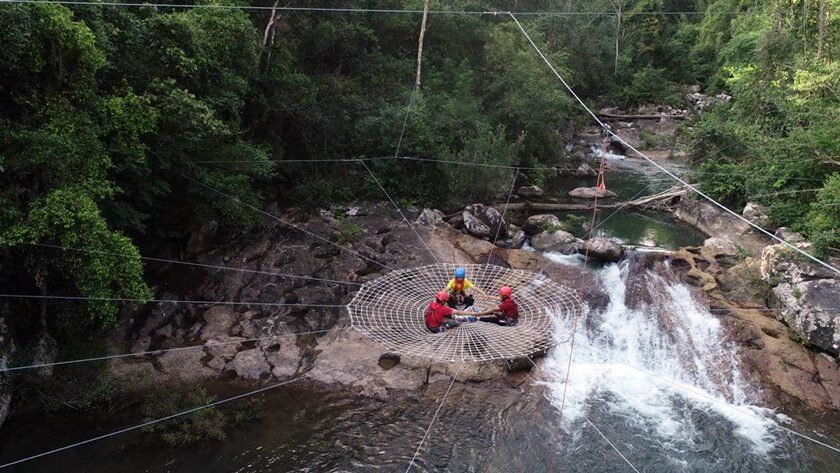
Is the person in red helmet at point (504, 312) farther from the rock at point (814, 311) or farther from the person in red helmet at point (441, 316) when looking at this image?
the rock at point (814, 311)

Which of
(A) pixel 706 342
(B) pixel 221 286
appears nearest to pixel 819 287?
(A) pixel 706 342

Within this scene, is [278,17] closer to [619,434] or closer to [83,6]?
[83,6]

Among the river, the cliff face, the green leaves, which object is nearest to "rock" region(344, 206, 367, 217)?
the cliff face

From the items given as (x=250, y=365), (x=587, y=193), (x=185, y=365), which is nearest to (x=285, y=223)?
(x=250, y=365)

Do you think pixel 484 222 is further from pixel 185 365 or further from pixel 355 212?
pixel 185 365

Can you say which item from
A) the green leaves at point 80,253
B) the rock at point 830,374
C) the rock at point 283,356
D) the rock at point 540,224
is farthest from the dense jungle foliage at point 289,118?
the rock at point 283,356

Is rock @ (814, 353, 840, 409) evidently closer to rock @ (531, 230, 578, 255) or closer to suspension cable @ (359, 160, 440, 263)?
rock @ (531, 230, 578, 255)
